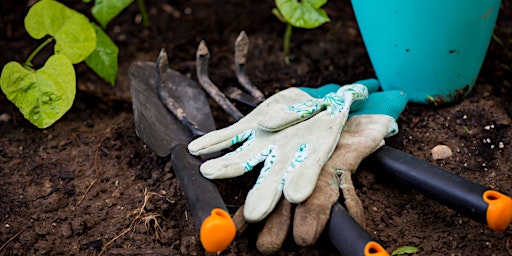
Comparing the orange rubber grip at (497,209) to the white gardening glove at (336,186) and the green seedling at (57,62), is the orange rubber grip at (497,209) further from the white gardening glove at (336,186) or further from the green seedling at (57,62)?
the green seedling at (57,62)

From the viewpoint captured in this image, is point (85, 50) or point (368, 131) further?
point (85, 50)

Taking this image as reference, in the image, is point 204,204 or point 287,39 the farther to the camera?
point 287,39

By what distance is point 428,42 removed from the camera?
4.52 ft

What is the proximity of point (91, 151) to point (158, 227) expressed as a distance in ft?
1.10

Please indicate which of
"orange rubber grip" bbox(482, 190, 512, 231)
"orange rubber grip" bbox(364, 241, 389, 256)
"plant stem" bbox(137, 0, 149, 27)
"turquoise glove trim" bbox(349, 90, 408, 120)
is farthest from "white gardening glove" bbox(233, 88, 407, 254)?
"plant stem" bbox(137, 0, 149, 27)

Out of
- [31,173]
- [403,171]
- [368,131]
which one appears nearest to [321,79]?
[368,131]

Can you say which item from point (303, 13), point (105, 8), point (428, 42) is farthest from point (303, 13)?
point (105, 8)

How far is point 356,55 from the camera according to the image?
1.74m

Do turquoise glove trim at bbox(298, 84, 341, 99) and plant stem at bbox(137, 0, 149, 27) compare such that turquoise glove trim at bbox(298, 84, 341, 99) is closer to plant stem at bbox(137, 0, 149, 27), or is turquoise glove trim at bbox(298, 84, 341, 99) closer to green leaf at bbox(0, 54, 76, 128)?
green leaf at bbox(0, 54, 76, 128)

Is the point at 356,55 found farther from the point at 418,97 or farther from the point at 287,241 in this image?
the point at 287,241

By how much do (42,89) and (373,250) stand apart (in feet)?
2.72

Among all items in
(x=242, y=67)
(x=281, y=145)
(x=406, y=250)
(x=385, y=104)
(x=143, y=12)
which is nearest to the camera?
(x=406, y=250)

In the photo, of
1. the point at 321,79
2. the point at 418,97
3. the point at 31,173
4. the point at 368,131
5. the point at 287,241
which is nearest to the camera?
the point at 287,241

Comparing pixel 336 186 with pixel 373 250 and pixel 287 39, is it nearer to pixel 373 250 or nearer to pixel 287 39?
pixel 373 250
